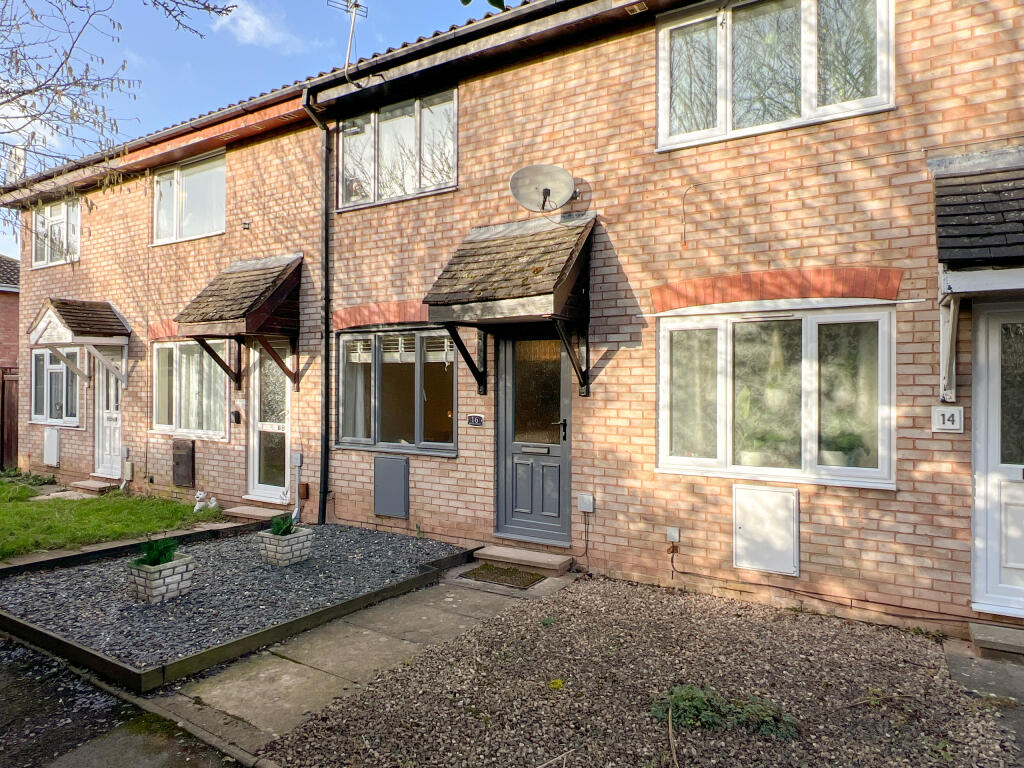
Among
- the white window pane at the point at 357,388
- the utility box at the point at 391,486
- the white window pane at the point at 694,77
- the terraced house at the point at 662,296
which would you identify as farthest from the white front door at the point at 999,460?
the white window pane at the point at 357,388

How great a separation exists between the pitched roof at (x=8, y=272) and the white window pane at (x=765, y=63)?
692 inches

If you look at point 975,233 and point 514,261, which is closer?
point 975,233

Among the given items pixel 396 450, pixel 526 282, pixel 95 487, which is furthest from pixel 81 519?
pixel 526 282

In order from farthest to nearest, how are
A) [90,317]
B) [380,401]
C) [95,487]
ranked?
1. [95,487]
2. [90,317]
3. [380,401]

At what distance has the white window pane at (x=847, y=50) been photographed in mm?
5191

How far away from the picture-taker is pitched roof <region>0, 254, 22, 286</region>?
55.7ft

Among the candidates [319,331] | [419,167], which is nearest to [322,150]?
[419,167]

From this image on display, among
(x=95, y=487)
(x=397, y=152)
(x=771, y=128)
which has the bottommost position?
(x=95, y=487)

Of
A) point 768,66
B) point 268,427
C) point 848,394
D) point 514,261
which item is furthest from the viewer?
point 268,427

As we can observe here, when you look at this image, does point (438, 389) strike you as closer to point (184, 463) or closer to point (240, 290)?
point (240, 290)

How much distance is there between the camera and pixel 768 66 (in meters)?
5.62

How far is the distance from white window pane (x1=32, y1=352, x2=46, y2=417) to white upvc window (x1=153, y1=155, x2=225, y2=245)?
4332 mm

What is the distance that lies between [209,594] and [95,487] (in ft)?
22.2

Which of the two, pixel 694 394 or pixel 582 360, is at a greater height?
pixel 582 360
